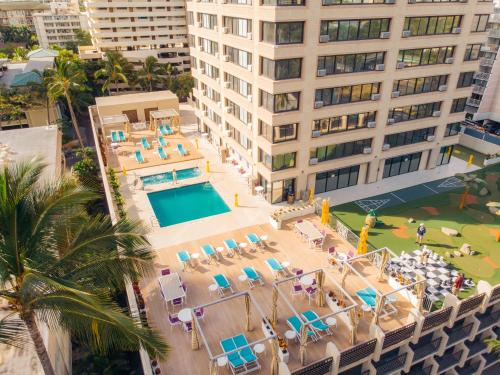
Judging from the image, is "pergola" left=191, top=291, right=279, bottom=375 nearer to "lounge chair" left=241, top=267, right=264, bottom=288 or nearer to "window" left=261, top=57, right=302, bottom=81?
"lounge chair" left=241, top=267, right=264, bottom=288

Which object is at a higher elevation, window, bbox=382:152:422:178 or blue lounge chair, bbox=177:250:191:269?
Answer: window, bbox=382:152:422:178

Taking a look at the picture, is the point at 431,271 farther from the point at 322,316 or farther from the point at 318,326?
the point at 318,326

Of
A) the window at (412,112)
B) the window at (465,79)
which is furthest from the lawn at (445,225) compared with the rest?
the window at (465,79)

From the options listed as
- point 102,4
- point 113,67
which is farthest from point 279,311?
point 102,4

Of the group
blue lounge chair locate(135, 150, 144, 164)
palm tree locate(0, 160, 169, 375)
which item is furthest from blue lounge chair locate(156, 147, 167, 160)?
palm tree locate(0, 160, 169, 375)

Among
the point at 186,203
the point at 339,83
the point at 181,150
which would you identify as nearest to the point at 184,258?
the point at 186,203

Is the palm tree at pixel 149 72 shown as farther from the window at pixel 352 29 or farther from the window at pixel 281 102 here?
the window at pixel 352 29
